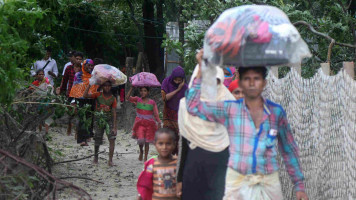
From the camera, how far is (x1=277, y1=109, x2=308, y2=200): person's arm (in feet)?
13.9

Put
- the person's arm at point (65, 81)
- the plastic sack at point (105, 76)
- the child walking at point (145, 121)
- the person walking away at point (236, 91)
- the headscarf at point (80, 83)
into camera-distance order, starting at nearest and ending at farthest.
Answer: the person walking away at point (236, 91), the plastic sack at point (105, 76), the child walking at point (145, 121), the headscarf at point (80, 83), the person's arm at point (65, 81)

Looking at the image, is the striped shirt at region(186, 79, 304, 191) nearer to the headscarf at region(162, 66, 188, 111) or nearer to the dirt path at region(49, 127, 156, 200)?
the dirt path at region(49, 127, 156, 200)

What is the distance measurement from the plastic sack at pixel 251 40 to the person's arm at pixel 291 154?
20.4 inches

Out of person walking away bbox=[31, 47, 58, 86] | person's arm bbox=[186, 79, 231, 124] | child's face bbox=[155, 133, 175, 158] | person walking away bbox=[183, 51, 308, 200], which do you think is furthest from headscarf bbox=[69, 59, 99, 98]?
person walking away bbox=[183, 51, 308, 200]

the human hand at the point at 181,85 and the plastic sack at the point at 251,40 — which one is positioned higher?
the plastic sack at the point at 251,40

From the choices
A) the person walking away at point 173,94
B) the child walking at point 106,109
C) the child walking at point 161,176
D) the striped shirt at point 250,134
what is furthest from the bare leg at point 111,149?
the striped shirt at point 250,134

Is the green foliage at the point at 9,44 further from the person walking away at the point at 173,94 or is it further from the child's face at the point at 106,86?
the child's face at the point at 106,86

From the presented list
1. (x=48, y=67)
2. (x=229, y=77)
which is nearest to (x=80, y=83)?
(x=48, y=67)

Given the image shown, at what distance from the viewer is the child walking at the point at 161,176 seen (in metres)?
5.49

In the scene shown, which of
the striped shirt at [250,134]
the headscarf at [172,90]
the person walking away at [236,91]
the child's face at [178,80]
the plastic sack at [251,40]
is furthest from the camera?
the headscarf at [172,90]

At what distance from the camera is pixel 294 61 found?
3.99 m

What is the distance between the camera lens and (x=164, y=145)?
18.0ft

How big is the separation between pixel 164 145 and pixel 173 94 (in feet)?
13.6

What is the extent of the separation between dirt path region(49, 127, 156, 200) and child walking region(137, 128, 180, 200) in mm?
2870
